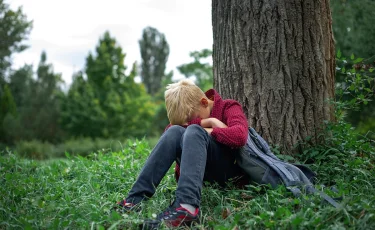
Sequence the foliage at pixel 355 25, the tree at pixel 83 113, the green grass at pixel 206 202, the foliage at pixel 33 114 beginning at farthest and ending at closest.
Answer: the foliage at pixel 33 114
the tree at pixel 83 113
the foliage at pixel 355 25
the green grass at pixel 206 202

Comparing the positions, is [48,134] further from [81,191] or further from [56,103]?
[81,191]

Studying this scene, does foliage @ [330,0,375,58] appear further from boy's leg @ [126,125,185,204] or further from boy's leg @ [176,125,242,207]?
boy's leg @ [126,125,185,204]

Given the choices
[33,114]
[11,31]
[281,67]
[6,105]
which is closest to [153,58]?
[33,114]

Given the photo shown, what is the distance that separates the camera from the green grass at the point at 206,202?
2.51 meters

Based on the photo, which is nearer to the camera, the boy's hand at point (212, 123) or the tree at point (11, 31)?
the boy's hand at point (212, 123)

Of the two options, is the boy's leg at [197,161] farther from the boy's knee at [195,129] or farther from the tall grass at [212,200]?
the tall grass at [212,200]

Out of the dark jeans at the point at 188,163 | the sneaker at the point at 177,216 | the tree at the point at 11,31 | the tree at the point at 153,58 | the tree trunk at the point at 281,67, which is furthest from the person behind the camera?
the tree at the point at 153,58

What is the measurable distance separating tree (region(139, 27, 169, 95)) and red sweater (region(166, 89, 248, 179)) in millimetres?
45166

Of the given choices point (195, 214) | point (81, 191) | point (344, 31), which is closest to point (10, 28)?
point (344, 31)

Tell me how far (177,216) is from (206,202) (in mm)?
501

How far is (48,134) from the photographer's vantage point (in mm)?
28719

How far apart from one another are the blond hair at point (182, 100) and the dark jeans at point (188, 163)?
0.11m

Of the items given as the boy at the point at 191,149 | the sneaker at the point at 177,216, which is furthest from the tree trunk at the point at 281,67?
the sneaker at the point at 177,216

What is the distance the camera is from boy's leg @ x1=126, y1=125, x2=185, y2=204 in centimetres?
303
